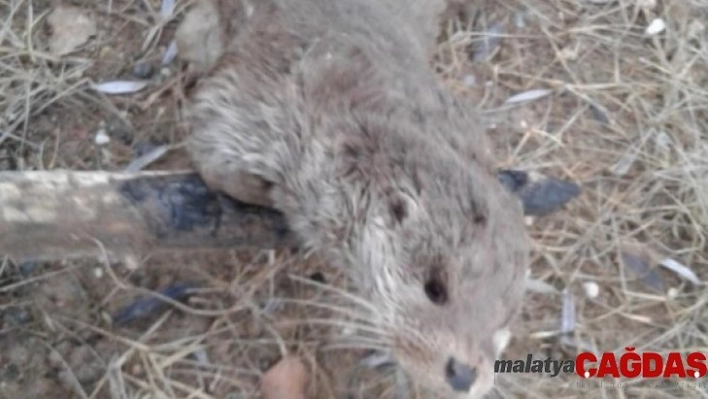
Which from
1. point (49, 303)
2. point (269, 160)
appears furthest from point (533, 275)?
point (49, 303)

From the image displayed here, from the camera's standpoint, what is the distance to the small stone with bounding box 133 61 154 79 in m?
2.74

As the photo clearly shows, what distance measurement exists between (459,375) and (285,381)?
0.63 meters

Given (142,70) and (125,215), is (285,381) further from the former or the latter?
(142,70)

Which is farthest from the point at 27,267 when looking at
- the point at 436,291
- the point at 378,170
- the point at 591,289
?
the point at 591,289

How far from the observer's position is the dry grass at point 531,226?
7.68 feet

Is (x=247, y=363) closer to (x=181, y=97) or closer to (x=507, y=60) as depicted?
(x=181, y=97)

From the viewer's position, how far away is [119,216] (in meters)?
1.94

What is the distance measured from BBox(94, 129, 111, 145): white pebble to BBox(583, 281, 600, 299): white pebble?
52.9 inches

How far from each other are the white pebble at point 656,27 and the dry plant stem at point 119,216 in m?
1.51

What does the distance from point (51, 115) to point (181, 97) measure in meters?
0.35

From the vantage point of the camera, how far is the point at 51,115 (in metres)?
2.65

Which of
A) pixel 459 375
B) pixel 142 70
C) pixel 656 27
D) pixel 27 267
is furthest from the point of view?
pixel 656 27

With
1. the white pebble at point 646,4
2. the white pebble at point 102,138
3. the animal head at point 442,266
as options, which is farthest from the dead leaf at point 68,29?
the white pebble at point 646,4

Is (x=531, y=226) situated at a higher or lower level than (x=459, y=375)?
lower
